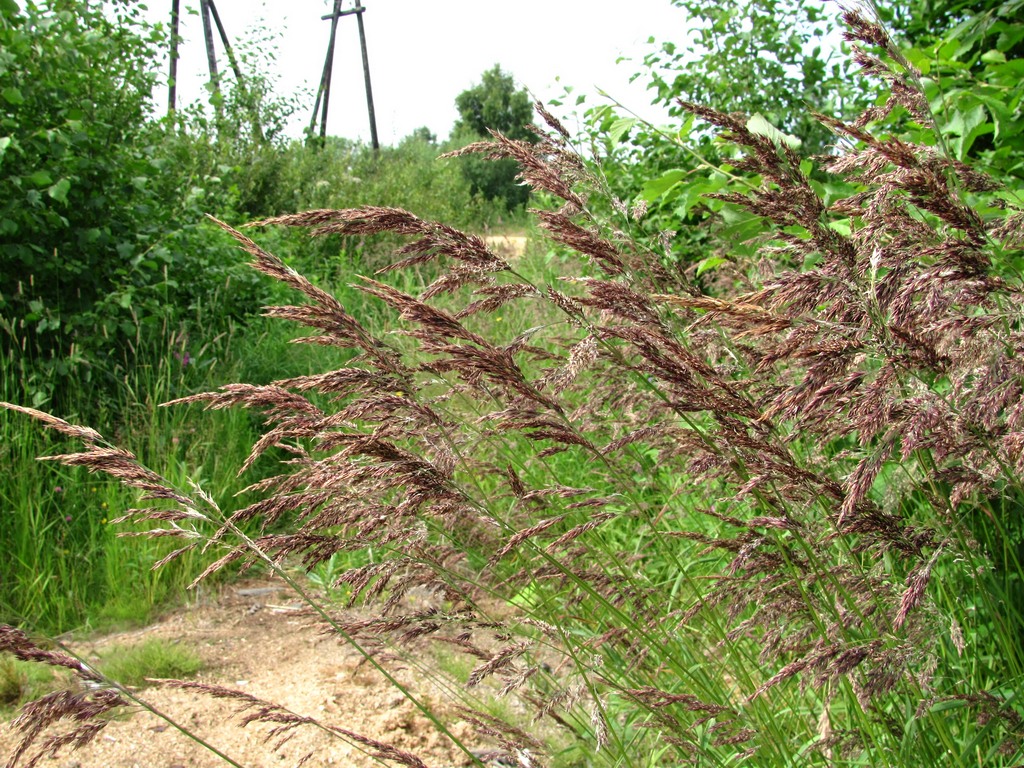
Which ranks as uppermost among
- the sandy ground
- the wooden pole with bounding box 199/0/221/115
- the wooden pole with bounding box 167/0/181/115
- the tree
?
the tree

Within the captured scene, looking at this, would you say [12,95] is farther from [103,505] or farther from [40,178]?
[103,505]

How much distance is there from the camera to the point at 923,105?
1423 mm

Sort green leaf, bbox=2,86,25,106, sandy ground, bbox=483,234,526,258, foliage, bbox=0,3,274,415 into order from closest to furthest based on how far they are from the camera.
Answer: green leaf, bbox=2,86,25,106 → foliage, bbox=0,3,274,415 → sandy ground, bbox=483,234,526,258

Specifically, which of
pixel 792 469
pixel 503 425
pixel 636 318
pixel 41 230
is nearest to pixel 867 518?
pixel 792 469

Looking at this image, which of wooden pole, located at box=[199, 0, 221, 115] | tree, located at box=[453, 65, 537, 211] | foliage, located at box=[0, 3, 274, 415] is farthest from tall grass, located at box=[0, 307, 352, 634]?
tree, located at box=[453, 65, 537, 211]

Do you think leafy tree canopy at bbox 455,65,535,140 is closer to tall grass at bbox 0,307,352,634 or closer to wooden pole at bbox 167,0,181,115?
wooden pole at bbox 167,0,181,115

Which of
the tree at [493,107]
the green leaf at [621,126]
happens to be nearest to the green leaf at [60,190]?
the green leaf at [621,126]

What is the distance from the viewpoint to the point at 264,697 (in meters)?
2.85

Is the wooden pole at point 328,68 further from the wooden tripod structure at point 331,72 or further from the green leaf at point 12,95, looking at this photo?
the green leaf at point 12,95

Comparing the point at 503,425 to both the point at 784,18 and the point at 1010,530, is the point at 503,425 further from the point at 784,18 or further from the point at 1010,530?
the point at 784,18

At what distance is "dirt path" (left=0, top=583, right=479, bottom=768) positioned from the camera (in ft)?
8.14

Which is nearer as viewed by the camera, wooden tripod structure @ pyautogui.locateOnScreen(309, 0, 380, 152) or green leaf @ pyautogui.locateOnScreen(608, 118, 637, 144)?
green leaf @ pyautogui.locateOnScreen(608, 118, 637, 144)

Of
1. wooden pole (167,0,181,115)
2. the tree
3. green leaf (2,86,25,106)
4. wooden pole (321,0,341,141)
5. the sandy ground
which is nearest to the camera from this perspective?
green leaf (2,86,25,106)

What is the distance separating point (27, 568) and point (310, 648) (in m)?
1.32
